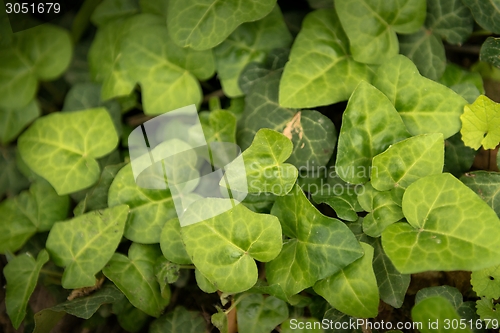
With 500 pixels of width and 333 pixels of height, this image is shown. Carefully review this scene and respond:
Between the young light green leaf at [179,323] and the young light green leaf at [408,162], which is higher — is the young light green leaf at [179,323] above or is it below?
below

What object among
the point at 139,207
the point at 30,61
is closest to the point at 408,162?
the point at 139,207

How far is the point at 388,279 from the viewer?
38.2 inches

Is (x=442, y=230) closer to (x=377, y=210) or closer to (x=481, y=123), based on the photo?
(x=377, y=210)

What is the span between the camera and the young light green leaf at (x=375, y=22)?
1047 mm

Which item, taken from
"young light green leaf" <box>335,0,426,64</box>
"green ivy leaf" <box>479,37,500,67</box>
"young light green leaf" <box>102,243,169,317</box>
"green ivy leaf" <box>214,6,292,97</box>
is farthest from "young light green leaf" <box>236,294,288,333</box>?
"green ivy leaf" <box>479,37,500,67</box>

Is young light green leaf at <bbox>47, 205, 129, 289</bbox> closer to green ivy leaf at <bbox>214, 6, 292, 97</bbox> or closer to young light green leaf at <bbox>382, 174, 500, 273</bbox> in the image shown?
green ivy leaf at <bbox>214, 6, 292, 97</bbox>

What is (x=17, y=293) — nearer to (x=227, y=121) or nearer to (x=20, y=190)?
(x=20, y=190)

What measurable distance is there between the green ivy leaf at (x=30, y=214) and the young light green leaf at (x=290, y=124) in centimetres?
56

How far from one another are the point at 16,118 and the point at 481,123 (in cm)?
128

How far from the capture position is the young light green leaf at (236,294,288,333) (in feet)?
3.36

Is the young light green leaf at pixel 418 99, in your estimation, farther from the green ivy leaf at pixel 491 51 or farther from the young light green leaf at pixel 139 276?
the young light green leaf at pixel 139 276

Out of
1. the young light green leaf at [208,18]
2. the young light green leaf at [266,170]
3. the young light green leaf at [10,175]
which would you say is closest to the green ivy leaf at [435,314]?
the young light green leaf at [266,170]

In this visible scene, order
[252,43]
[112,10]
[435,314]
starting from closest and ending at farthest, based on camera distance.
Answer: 1. [435,314]
2. [252,43]
3. [112,10]

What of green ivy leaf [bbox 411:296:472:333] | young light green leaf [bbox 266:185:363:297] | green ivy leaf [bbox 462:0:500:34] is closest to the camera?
green ivy leaf [bbox 411:296:472:333]
